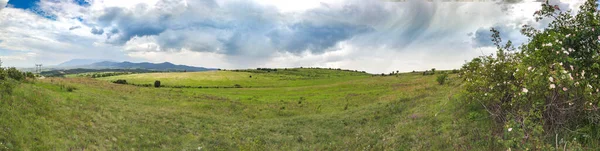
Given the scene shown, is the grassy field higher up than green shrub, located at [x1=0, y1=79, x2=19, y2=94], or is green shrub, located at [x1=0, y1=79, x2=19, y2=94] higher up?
green shrub, located at [x1=0, y1=79, x2=19, y2=94]

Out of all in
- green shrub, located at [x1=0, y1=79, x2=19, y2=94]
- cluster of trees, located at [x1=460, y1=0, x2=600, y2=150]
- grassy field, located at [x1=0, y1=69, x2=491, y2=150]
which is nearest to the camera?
cluster of trees, located at [x1=460, y1=0, x2=600, y2=150]

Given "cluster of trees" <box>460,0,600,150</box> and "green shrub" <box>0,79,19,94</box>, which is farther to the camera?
"green shrub" <box>0,79,19,94</box>

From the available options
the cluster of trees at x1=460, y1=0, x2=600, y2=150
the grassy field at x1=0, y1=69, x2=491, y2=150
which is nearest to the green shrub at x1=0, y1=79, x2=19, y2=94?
the grassy field at x1=0, y1=69, x2=491, y2=150

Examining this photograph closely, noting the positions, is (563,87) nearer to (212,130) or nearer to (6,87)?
(212,130)

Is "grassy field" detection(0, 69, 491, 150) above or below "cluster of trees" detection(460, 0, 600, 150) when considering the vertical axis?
below

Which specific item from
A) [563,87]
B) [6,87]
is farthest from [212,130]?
[563,87]

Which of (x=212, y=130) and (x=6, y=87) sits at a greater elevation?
(x=6, y=87)

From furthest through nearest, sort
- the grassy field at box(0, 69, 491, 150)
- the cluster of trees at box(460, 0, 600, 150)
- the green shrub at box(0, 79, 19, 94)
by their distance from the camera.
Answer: the green shrub at box(0, 79, 19, 94)
the grassy field at box(0, 69, 491, 150)
the cluster of trees at box(460, 0, 600, 150)

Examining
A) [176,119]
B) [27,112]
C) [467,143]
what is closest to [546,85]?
[467,143]

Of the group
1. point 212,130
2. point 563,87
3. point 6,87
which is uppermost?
point 563,87

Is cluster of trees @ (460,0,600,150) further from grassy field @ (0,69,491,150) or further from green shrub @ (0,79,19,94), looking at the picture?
green shrub @ (0,79,19,94)

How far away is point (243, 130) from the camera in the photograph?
24375 millimetres

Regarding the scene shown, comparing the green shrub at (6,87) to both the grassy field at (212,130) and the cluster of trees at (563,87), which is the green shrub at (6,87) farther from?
the cluster of trees at (563,87)

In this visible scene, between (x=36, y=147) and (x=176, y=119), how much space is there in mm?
13971
